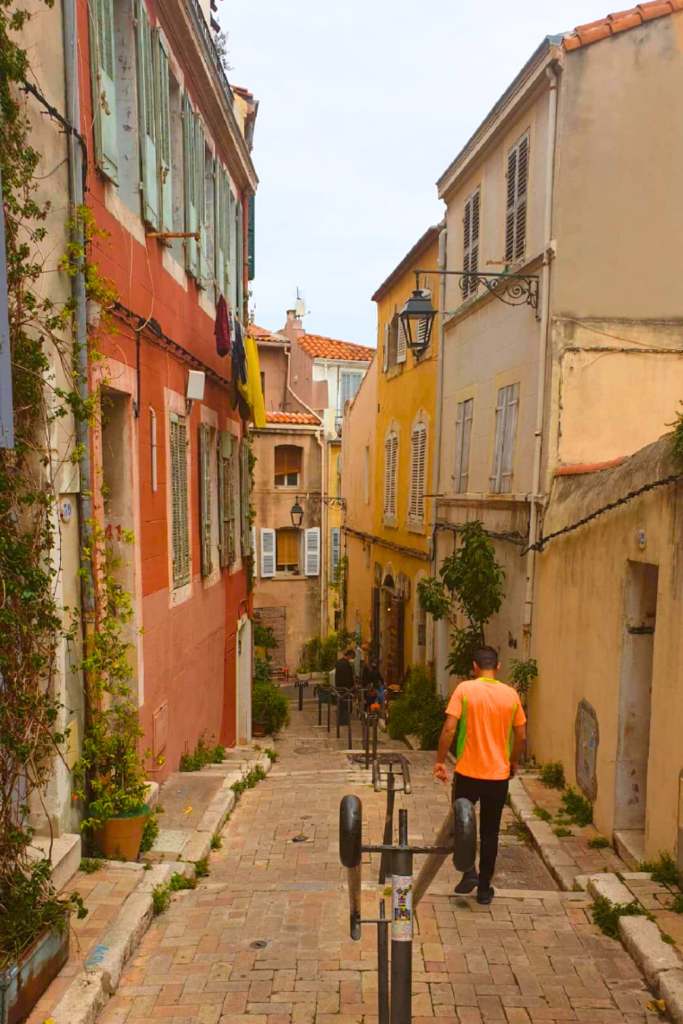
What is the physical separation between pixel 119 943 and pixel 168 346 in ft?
18.2

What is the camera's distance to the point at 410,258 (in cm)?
1670

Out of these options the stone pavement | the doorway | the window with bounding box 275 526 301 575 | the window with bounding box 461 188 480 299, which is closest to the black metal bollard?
the stone pavement

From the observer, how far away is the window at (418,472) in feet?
52.0

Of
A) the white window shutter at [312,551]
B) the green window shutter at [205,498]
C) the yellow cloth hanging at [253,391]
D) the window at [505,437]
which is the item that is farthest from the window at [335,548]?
the green window shutter at [205,498]

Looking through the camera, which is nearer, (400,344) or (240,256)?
(240,256)

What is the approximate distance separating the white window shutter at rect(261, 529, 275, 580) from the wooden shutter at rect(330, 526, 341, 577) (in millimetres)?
2152

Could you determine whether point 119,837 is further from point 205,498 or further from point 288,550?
point 288,550

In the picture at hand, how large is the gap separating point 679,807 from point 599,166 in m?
7.27

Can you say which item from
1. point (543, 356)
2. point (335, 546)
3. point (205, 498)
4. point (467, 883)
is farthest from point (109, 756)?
point (335, 546)

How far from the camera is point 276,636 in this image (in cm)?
2519

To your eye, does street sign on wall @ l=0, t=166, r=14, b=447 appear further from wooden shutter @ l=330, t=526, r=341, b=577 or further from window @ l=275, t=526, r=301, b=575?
wooden shutter @ l=330, t=526, r=341, b=577

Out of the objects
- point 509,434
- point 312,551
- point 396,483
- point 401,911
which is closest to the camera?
point 401,911

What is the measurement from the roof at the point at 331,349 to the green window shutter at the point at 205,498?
58.0 feet

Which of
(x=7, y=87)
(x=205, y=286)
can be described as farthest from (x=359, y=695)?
(x=7, y=87)
